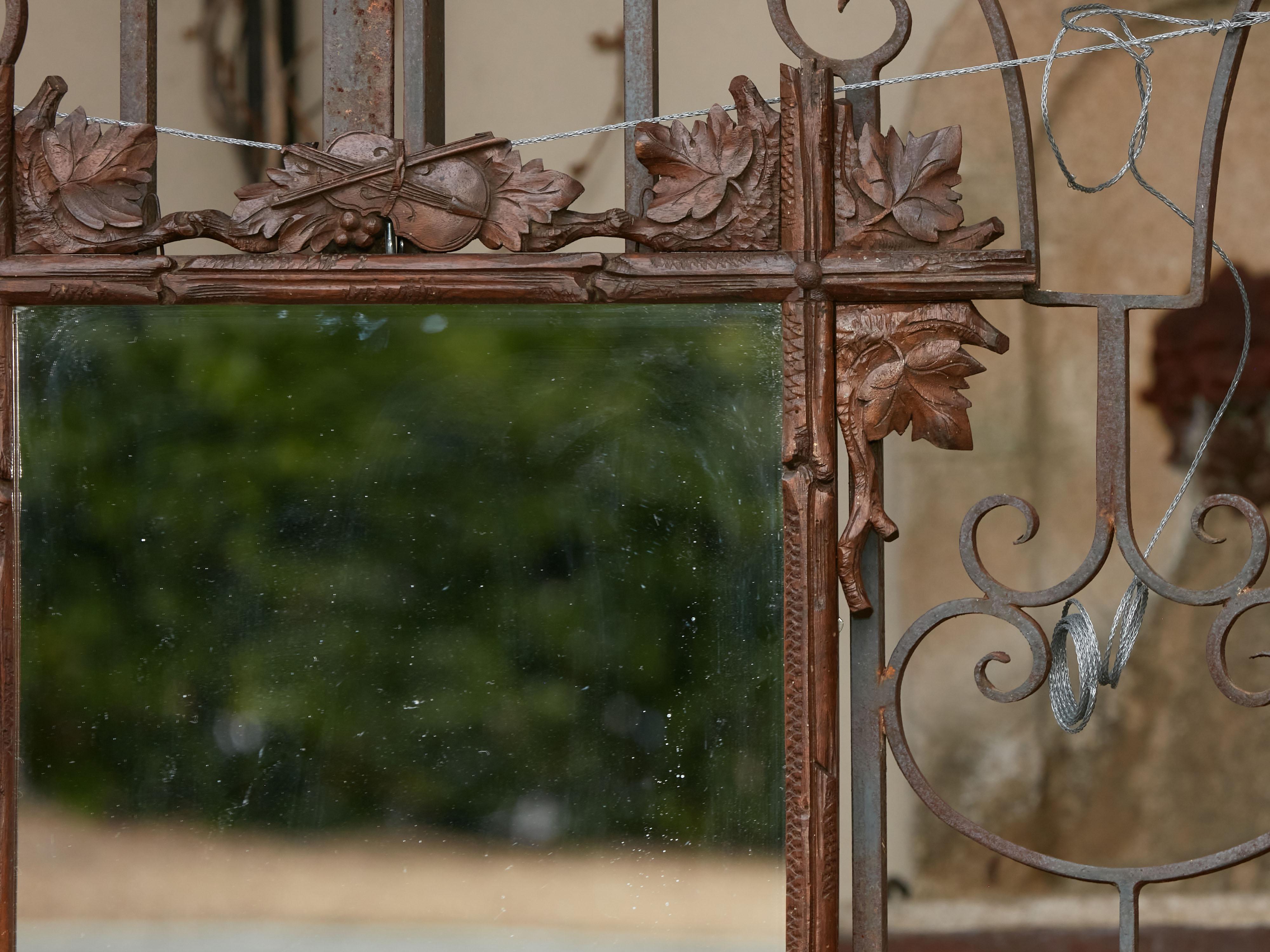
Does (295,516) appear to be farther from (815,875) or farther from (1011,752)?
(1011,752)

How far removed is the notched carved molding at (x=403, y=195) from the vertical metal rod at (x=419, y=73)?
0.13 feet

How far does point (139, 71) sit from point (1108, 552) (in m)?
0.84

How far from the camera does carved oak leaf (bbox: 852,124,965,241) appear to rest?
1.06 metres

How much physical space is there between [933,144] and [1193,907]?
1537mm

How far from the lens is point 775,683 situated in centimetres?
109

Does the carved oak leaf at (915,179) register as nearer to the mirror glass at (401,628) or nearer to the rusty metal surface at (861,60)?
the rusty metal surface at (861,60)

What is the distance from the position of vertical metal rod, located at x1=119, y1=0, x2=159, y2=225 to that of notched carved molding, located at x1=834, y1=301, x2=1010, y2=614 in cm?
55

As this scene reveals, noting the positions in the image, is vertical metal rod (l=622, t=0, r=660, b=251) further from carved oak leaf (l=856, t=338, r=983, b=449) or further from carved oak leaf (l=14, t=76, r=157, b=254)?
carved oak leaf (l=14, t=76, r=157, b=254)

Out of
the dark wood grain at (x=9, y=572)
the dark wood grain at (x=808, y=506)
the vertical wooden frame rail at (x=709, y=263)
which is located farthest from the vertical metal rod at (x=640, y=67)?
the dark wood grain at (x=9, y=572)

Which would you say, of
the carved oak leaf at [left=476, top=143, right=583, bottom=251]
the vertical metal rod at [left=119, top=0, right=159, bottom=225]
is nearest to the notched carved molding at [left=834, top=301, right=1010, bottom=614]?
the carved oak leaf at [left=476, top=143, right=583, bottom=251]

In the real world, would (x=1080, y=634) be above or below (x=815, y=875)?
above

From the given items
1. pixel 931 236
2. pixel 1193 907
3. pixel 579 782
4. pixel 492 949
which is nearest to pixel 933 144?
pixel 931 236

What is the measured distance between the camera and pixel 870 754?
1.09m

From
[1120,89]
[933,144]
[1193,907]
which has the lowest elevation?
[1193,907]
